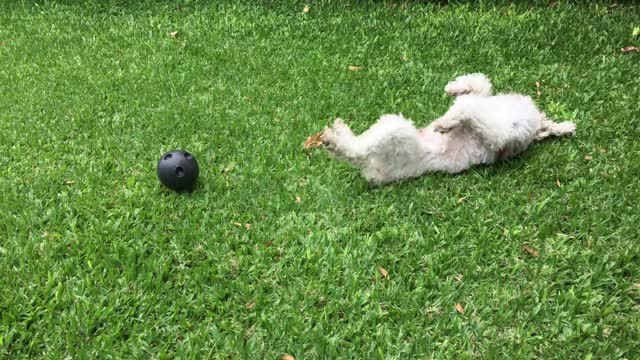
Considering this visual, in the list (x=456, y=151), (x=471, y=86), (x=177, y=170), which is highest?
(x=471, y=86)

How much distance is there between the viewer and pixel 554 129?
3.63 m

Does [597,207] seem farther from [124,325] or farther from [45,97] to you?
[45,97]

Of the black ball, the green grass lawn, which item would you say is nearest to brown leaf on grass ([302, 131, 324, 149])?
the green grass lawn

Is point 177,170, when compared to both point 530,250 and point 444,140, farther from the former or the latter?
point 530,250

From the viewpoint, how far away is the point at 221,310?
8.18ft

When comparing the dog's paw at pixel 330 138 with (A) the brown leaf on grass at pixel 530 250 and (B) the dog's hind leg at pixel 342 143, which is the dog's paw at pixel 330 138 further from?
(A) the brown leaf on grass at pixel 530 250

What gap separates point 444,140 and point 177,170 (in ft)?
5.20

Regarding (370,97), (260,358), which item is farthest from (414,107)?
(260,358)

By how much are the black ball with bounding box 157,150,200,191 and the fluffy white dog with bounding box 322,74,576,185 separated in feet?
2.58

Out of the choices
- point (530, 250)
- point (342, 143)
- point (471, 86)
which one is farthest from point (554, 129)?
point (342, 143)

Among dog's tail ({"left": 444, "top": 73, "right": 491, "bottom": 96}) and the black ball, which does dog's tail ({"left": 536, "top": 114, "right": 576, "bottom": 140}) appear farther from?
the black ball

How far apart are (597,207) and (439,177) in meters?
0.88

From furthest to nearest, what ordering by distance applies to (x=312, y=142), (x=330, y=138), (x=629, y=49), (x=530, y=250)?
(x=629, y=49) → (x=312, y=142) → (x=330, y=138) → (x=530, y=250)

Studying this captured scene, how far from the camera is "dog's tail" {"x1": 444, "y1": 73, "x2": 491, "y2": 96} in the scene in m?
3.83
